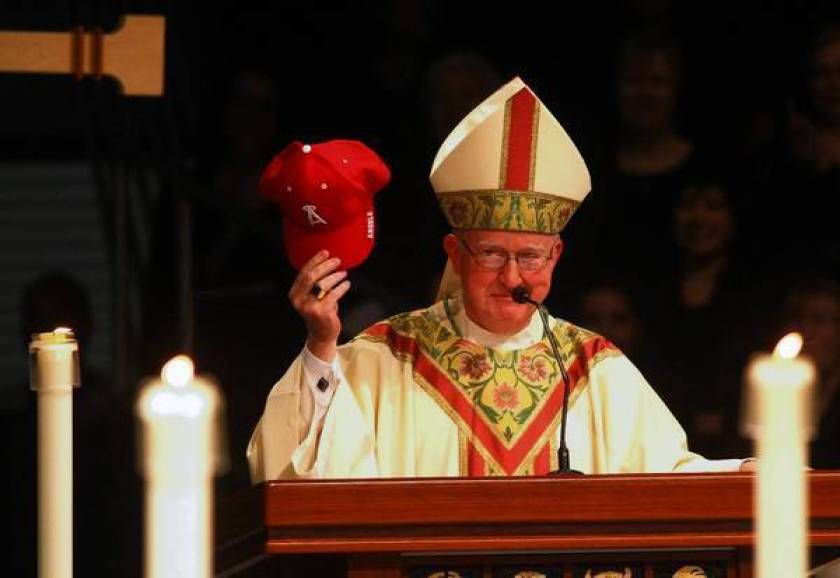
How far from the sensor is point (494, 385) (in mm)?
3848

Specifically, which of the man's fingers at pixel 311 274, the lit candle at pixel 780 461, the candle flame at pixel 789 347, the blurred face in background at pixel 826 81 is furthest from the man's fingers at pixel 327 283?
the blurred face in background at pixel 826 81

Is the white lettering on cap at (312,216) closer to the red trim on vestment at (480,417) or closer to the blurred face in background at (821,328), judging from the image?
the red trim on vestment at (480,417)

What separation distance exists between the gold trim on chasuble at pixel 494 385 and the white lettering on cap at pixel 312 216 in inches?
17.7

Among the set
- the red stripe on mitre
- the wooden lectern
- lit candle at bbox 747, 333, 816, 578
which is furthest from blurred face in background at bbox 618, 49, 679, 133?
lit candle at bbox 747, 333, 816, 578

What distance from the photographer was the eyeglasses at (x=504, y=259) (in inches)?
147

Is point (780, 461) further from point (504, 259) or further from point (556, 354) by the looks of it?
point (504, 259)

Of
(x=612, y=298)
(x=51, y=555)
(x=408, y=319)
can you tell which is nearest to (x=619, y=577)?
(x=51, y=555)

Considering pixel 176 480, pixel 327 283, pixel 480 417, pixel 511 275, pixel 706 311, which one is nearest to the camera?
pixel 176 480

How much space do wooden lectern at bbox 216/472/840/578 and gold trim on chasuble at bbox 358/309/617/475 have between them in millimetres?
884

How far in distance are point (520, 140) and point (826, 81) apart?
165cm

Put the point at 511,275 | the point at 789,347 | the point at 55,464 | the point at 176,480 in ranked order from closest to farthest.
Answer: the point at 176,480, the point at 55,464, the point at 789,347, the point at 511,275

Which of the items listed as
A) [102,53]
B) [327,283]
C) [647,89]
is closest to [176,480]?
[327,283]

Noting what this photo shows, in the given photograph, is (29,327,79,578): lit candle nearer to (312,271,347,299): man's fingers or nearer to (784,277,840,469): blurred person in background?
(312,271,347,299): man's fingers

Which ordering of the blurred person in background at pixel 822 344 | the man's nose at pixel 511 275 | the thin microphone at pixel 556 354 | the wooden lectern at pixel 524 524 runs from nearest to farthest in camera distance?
the wooden lectern at pixel 524 524 → the thin microphone at pixel 556 354 → the man's nose at pixel 511 275 → the blurred person in background at pixel 822 344
